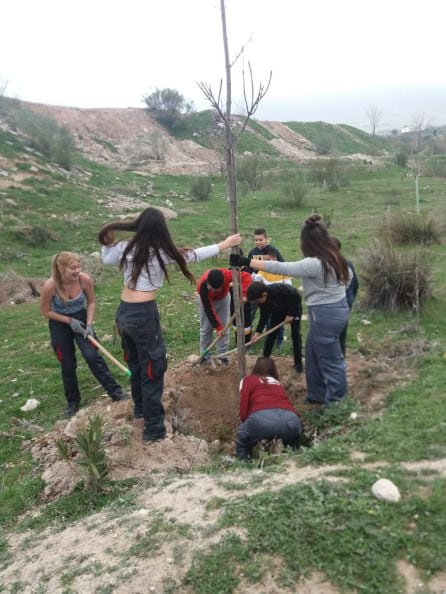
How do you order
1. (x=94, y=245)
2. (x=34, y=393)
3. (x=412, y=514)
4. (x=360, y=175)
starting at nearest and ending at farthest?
(x=412, y=514)
(x=34, y=393)
(x=94, y=245)
(x=360, y=175)

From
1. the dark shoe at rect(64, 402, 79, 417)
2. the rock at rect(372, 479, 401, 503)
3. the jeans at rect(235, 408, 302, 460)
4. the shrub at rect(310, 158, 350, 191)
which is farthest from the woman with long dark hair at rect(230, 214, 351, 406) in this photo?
the shrub at rect(310, 158, 350, 191)

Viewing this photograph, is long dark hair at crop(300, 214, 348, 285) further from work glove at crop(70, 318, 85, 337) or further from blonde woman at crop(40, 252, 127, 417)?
work glove at crop(70, 318, 85, 337)

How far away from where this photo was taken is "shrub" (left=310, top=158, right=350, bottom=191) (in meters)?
23.1

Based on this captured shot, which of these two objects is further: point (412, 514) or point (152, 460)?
point (152, 460)

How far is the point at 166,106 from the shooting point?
146 feet

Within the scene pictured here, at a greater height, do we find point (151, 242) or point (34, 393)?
point (151, 242)

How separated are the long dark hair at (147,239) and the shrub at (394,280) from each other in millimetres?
3883

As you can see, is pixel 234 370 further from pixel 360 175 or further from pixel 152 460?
pixel 360 175

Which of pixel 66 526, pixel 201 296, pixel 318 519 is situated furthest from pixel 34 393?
pixel 318 519

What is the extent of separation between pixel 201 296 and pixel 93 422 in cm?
202

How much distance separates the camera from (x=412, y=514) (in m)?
2.40

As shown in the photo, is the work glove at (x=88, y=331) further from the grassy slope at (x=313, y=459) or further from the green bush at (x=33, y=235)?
the green bush at (x=33, y=235)

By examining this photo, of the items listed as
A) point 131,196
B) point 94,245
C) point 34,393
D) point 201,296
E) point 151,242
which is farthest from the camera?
point 131,196

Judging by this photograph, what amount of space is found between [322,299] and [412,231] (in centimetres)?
740
